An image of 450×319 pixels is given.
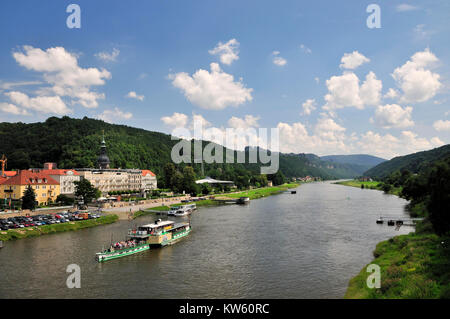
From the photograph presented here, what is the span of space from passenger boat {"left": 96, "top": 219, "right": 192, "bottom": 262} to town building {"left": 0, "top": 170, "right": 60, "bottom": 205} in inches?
1773

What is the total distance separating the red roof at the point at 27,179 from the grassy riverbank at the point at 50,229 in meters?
25.7

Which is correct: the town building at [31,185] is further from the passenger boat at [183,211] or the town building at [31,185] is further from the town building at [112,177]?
the passenger boat at [183,211]

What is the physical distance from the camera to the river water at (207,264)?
3234 cm

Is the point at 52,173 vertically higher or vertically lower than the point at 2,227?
higher

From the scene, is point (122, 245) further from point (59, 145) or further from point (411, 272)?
point (59, 145)

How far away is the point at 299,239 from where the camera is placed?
55094 millimetres

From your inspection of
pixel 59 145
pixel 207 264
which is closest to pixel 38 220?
→ pixel 207 264

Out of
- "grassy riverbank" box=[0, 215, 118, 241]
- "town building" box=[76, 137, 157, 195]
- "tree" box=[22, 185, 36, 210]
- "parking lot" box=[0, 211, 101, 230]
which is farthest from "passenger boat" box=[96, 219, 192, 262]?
"town building" box=[76, 137, 157, 195]

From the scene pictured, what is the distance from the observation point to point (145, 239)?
52844 millimetres
